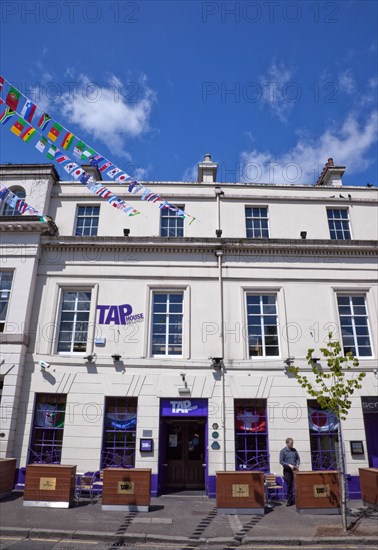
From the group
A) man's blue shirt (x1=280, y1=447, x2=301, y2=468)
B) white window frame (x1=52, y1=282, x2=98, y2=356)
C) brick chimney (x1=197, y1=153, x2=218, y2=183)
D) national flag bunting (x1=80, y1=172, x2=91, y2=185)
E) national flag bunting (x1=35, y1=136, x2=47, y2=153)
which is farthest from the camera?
brick chimney (x1=197, y1=153, x2=218, y2=183)

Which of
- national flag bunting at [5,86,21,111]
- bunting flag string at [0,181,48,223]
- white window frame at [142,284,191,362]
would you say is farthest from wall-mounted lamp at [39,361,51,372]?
national flag bunting at [5,86,21,111]

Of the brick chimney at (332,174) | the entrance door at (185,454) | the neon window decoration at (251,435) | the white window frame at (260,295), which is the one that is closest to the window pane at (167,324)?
the white window frame at (260,295)

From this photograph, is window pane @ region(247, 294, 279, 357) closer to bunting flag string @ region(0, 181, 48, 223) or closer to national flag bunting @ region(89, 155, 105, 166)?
national flag bunting @ region(89, 155, 105, 166)

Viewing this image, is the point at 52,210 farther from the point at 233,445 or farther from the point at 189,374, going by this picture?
the point at 233,445

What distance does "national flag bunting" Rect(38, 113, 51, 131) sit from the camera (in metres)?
11.2

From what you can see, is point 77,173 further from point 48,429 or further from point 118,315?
point 48,429

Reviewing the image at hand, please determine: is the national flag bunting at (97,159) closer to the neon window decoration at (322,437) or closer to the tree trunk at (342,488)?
the tree trunk at (342,488)

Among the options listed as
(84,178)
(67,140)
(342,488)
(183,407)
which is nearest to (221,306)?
(183,407)

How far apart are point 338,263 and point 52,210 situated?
11.6 meters

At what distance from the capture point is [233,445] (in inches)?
525

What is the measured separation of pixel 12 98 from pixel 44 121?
3.30 feet

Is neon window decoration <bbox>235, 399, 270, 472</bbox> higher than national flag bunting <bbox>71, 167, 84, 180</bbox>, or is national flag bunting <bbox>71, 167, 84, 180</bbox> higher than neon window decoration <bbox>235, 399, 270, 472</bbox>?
national flag bunting <bbox>71, 167, 84, 180</bbox>

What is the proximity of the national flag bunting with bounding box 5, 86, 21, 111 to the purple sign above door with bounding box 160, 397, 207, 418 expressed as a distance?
33.0 ft

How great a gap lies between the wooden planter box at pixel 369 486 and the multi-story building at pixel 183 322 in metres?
1.23
